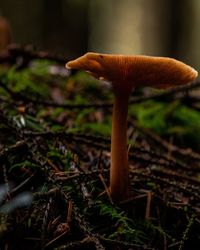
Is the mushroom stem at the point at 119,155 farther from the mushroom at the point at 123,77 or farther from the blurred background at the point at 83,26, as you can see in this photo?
the blurred background at the point at 83,26

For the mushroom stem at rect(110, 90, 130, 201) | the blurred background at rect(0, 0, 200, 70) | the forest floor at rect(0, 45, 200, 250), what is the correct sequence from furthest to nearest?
the blurred background at rect(0, 0, 200, 70)
the mushroom stem at rect(110, 90, 130, 201)
the forest floor at rect(0, 45, 200, 250)

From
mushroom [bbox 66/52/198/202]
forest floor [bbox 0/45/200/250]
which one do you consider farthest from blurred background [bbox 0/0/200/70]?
mushroom [bbox 66/52/198/202]

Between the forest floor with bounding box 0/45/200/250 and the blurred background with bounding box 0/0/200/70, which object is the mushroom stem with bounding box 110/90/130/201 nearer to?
the forest floor with bounding box 0/45/200/250

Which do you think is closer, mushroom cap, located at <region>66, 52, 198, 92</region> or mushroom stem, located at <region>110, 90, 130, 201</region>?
mushroom cap, located at <region>66, 52, 198, 92</region>

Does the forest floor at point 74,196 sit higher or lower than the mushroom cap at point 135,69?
lower

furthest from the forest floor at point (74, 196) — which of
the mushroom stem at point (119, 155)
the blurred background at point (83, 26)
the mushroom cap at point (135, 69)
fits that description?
the blurred background at point (83, 26)

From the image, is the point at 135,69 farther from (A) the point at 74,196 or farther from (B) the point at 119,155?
(A) the point at 74,196

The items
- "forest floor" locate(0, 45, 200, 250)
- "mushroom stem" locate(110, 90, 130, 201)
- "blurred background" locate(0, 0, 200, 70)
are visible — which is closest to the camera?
"forest floor" locate(0, 45, 200, 250)

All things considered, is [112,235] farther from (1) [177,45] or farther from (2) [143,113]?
(1) [177,45]
